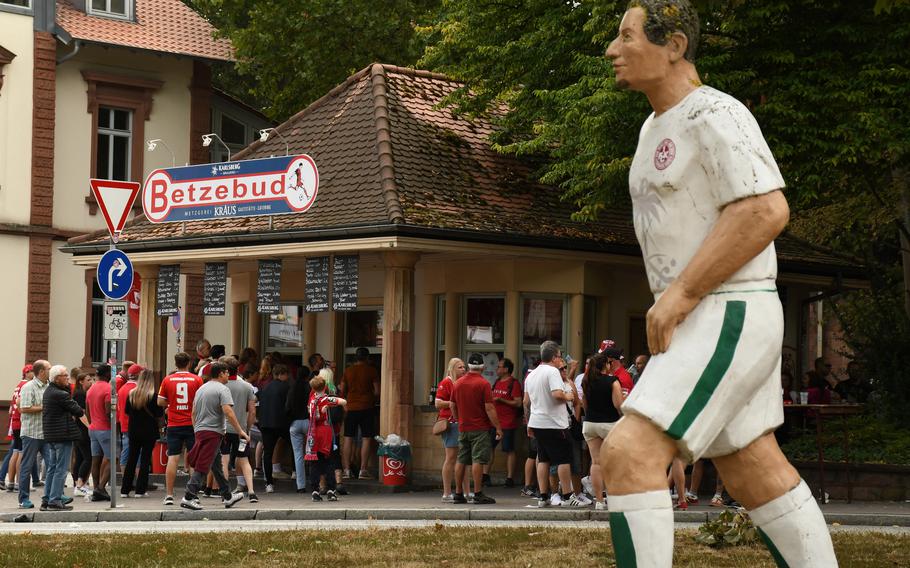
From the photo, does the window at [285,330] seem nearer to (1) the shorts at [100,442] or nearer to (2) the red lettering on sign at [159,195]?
(2) the red lettering on sign at [159,195]

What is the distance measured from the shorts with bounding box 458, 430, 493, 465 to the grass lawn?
418 centimetres

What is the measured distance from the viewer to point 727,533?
492 inches

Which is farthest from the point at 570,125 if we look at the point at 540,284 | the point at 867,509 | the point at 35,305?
the point at 35,305

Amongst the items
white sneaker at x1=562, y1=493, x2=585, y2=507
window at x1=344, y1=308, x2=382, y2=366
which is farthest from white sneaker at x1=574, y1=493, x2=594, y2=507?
window at x1=344, y1=308, x2=382, y2=366

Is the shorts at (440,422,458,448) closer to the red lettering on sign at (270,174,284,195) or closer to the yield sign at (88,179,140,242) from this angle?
the red lettering on sign at (270,174,284,195)

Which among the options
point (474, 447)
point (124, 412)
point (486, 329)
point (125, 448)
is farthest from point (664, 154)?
point (486, 329)

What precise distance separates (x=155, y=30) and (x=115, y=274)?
20.5 meters

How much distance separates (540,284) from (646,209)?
1690cm

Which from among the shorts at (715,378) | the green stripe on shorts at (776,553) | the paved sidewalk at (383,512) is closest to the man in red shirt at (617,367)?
the paved sidewalk at (383,512)

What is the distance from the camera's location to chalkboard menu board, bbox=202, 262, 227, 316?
23.7 meters

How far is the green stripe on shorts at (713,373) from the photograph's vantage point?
565 cm

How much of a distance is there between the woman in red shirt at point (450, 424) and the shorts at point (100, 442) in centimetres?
431

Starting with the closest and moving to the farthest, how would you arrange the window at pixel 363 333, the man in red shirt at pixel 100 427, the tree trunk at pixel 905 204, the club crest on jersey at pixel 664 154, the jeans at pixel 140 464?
the club crest on jersey at pixel 664 154 → the jeans at pixel 140 464 → the man in red shirt at pixel 100 427 → the tree trunk at pixel 905 204 → the window at pixel 363 333

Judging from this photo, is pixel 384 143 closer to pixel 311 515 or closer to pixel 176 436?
pixel 176 436
